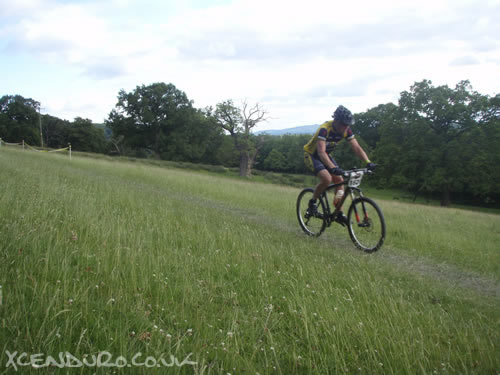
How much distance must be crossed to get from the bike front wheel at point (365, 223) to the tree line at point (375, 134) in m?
34.5

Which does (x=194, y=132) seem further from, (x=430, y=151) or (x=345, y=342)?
(x=345, y=342)

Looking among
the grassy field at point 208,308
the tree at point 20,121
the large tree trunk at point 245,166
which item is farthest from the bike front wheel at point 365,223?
the tree at point 20,121

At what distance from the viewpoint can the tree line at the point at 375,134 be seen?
113ft

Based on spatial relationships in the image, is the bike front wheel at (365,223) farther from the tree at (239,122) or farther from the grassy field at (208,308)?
the tree at (239,122)

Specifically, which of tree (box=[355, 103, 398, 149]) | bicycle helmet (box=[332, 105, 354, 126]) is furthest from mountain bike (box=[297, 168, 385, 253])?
tree (box=[355, 103, 398, 149])

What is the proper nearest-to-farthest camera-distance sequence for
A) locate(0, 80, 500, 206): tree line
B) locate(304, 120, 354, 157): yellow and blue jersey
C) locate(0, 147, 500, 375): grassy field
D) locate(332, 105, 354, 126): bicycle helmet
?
1. locate(0, 147, 500, 375): grassy field
2. locate(332, 105, 354, 126): bicycle helmet
3. locate(304, 120, 354, 157): yellow and blue jersey
4. locate(0, 80, 500, 206): tree line

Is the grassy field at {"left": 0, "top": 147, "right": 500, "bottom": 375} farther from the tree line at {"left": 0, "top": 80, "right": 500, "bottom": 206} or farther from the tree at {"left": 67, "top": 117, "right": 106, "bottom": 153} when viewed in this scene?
the tree at {"left": 67, "top": 117, "right": 106, "bottom": 153}

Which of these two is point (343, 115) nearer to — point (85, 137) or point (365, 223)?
point (365, 223)

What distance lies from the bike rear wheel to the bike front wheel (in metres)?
0.72

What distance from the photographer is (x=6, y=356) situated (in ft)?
4.75

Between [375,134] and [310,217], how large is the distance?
6327 centimetres

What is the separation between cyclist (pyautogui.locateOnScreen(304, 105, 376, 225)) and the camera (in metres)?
6.10

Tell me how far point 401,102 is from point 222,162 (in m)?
47.8

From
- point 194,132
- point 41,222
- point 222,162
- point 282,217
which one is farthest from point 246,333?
point 222,162
